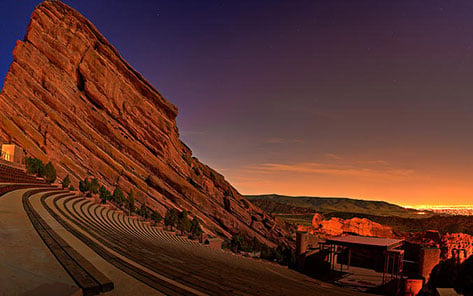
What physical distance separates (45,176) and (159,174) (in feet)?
79.9

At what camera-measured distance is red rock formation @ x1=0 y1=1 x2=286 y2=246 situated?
40000mm

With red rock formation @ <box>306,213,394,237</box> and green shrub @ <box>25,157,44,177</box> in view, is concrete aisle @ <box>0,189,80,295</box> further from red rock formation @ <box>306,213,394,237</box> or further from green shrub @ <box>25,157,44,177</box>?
red rock formation @ <box>306,213,394,237</box>

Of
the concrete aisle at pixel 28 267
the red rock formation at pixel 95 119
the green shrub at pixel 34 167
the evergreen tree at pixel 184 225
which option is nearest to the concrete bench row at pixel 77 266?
the concrete aisle at pixel 28 267

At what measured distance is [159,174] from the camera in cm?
5022

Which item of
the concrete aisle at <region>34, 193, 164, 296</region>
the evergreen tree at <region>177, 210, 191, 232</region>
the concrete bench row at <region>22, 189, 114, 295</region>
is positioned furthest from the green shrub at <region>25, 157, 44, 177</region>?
the concrete aisle at <region>34, 193, 164, 296</region>

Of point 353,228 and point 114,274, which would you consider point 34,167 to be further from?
point 353,228

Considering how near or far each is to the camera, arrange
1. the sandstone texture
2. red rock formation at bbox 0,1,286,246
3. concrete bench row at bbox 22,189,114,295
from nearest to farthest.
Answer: concrete bench row at bbox 22,189,114,295 → red rock formation at bbox 0,1,286,246 → the sandstone texture

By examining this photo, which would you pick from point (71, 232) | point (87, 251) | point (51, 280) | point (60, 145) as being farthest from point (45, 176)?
point (51, 280)

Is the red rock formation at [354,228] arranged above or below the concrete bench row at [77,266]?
below

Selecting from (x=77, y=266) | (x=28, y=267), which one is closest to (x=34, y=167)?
(x=28, y=267)

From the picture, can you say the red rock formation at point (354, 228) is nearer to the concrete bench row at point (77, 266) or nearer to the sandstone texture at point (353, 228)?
the sandstone texture at point (353, 228)

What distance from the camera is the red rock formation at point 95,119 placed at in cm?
4000

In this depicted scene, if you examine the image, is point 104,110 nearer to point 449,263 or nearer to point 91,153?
point 91,153

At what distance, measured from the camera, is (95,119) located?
151 ft
